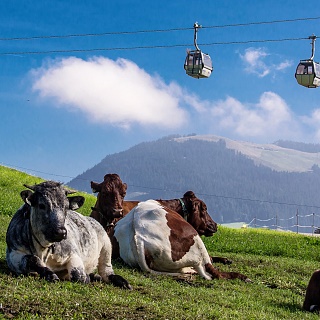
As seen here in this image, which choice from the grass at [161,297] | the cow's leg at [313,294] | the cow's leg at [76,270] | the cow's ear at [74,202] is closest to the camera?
the grass at [161,297]

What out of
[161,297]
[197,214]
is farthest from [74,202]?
[197,214]

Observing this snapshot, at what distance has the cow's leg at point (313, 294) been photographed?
1023 centimetres

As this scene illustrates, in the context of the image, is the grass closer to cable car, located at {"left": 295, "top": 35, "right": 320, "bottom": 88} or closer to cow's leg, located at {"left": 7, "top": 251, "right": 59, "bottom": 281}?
cow's leg, located at {"left": 7, "top": 251, "right": 59, "bottom": 281}

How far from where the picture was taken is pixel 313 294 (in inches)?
409

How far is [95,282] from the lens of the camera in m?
10.1

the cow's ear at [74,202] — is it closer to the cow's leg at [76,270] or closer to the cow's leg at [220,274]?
the cow's leg at [76,270]

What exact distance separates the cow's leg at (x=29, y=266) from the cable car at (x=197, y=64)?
22449 mm

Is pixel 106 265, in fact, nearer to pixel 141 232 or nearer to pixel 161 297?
pixel 161 297

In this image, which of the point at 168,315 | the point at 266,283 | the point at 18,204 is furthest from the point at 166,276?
the point at 18,204

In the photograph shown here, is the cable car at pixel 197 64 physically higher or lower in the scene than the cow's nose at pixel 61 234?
higher

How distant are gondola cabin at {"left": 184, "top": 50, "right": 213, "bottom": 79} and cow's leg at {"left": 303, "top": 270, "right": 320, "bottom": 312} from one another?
21.6 meters

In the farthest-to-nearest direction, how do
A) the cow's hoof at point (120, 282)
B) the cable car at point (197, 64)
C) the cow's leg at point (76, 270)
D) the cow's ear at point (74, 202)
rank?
the cable car at point (197, 64) → the cow's hoof at point (120, 282) → the cow's ear at point (74, 202) → the cow's leg at point (76, 270)

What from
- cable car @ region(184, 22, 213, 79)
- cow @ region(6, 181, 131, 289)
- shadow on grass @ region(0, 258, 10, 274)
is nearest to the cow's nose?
cow @ region(6, 181, 131, 289)

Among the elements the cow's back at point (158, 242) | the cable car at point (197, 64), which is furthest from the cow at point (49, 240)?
the cable car at point (197, 64)
